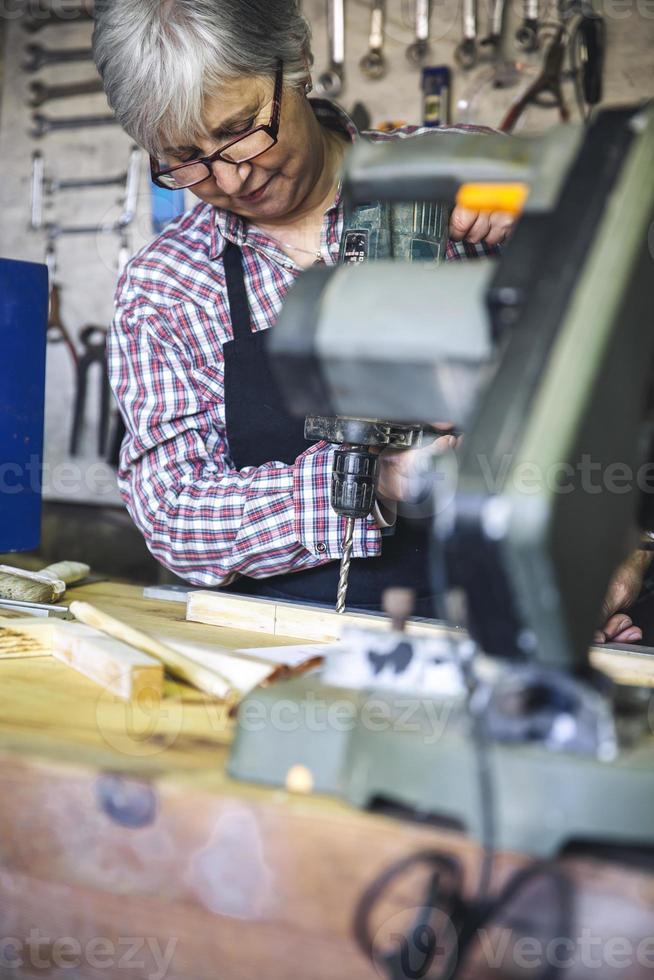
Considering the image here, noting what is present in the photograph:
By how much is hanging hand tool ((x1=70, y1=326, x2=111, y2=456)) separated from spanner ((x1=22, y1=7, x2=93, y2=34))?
1.13 m

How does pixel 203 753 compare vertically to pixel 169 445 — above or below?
below

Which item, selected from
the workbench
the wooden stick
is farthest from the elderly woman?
the workbench

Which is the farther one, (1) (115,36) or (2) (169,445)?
(2) (169,445)

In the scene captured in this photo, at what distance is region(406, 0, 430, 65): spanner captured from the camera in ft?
10.4

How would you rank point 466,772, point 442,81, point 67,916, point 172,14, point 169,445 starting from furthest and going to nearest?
1. point 442,81
2. point 169,445
3. point 172,14
4. point 67,916
5. point 466,772

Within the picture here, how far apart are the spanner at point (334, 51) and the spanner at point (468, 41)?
14.9 inches

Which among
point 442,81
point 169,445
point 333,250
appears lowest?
point 169,445

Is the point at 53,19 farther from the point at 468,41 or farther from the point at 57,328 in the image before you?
the point at 468,41

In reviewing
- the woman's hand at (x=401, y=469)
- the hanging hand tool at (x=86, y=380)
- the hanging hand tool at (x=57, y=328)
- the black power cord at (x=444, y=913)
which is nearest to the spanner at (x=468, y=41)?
the hanging hand tool at (x=86, y=380)

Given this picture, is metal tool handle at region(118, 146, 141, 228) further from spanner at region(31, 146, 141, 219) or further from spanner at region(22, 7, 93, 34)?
spanner at region(22, 7, 93, 34)

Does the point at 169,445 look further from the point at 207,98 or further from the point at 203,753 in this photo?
the point at 203,753

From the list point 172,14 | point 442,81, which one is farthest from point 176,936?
point 442,81

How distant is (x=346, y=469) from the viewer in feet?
4.25

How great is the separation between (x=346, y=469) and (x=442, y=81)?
2258mm
